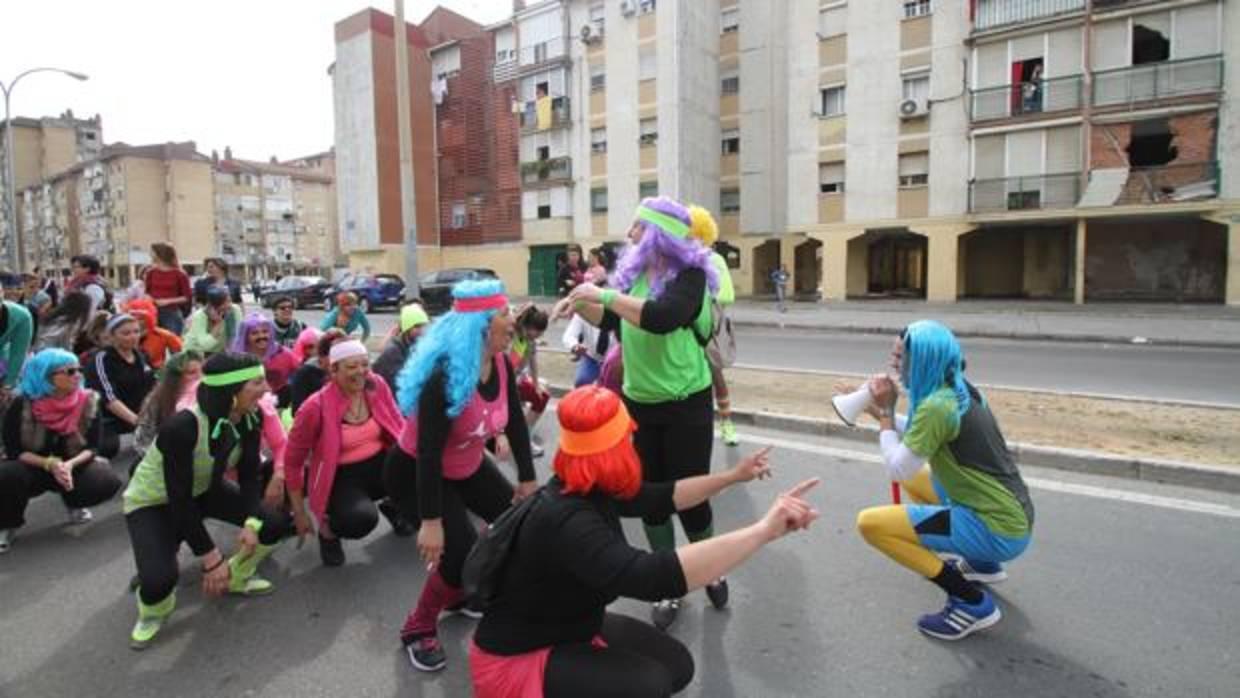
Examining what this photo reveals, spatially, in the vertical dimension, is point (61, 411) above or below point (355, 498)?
above

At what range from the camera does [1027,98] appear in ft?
78.9

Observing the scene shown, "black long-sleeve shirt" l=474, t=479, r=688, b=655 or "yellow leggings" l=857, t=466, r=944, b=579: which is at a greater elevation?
Answer: "black long-sleeve shirt" l=474, t=479, r=688, b=655

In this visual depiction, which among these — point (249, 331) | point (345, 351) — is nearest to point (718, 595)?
point (345, 351)

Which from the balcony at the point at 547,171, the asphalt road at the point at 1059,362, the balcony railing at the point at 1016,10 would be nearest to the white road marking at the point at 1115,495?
the asphalt road at the point at 1059,362

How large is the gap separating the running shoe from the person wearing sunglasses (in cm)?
360

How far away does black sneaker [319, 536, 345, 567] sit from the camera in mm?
4129

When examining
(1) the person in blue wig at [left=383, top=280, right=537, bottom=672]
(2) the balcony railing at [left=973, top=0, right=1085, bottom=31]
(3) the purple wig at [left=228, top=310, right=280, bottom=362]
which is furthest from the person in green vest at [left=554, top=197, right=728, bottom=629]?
(2) the balcony railing at [left=973, top=0, right=1085, bottom=31]

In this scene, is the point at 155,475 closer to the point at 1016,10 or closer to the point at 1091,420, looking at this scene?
the point at 1091,420

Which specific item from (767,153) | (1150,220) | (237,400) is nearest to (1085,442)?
(237,400)

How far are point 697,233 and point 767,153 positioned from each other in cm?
3156

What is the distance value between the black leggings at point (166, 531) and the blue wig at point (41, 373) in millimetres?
1591

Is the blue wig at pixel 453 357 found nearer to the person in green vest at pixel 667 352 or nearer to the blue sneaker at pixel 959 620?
the person in green vest at pixel 667 352

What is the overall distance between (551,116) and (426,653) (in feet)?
117

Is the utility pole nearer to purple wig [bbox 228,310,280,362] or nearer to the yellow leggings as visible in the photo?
purple wig [bbox 228,310,280,362]
